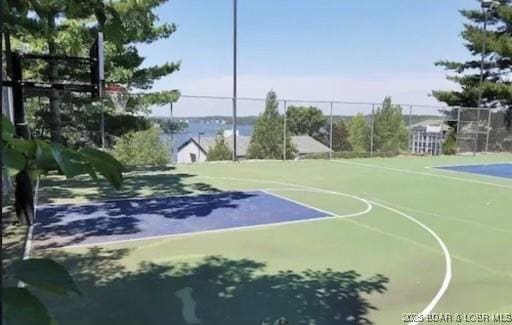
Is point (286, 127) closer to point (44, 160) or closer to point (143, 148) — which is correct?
point (143, 148)

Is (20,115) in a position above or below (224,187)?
above

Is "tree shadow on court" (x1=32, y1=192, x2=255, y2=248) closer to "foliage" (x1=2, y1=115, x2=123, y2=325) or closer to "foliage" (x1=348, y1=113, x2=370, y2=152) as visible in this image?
"foliage" (x1=2, y1=115, x2=123, y2=325)

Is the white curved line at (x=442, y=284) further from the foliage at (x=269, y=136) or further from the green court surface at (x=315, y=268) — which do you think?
the foliage at (x=269, y=136)

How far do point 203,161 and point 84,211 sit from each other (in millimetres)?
8455

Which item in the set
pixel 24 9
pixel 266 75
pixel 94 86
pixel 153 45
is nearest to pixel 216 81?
pixel 153 45

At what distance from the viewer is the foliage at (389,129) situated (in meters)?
19.4

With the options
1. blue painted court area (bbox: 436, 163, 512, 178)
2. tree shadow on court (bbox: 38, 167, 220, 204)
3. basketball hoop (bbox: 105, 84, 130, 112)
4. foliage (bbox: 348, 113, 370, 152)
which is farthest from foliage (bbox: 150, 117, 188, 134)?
blue painted court area (bbox: 436, 163, 512, 178)

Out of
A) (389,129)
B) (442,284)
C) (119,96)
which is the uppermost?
(119,96)

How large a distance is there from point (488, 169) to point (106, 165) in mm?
17313

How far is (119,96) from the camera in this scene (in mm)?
15266

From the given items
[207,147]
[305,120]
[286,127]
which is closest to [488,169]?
[305,120]

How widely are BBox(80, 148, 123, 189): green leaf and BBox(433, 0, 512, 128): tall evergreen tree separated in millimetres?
26349

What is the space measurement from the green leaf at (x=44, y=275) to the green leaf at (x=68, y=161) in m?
0.15

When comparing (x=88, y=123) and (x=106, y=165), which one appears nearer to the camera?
(x=106, y=165)
